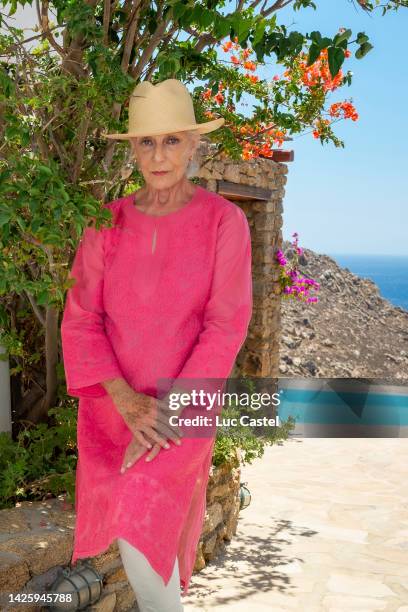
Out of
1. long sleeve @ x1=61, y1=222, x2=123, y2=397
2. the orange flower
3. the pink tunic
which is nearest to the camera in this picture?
the pink tunic

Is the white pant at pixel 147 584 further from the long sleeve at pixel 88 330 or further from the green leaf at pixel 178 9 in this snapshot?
the green leaf at pixel 178 9

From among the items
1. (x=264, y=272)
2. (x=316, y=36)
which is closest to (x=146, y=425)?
(x=316, y=36)

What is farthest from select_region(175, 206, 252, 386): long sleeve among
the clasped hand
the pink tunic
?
the clasped hand

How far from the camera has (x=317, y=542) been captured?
4.92 meters

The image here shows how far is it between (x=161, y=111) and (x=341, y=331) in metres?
13.5

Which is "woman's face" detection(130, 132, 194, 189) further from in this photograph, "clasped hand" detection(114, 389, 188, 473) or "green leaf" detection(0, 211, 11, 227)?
"clasped hand" detection(114, 389, 188, 473)

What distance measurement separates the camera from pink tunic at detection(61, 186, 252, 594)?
2.24 meters

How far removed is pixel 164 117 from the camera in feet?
7.56

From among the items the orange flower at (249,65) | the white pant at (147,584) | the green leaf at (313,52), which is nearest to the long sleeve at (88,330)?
→ the white pant at (147,584)

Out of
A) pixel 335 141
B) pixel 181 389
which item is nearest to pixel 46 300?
pixel 181 389

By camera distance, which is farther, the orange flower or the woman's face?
the orange flower

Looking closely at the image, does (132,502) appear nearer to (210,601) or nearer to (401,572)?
(210,601)

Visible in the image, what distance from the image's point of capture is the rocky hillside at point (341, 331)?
13.8 m

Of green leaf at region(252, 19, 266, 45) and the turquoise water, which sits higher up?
green leaf at region(252, 19, 266, 45)
